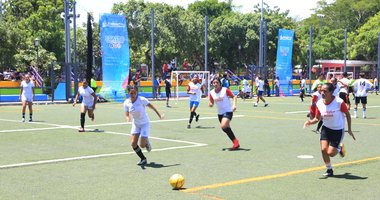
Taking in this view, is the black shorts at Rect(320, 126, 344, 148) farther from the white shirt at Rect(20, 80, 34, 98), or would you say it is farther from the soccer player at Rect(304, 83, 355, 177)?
the white shirt at Rect(20, 80, 34, 98)

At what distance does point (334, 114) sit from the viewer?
8922 millimetres

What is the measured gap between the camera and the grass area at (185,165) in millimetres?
7945

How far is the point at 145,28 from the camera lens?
53.7 meters

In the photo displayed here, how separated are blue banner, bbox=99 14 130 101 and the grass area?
14.4 m

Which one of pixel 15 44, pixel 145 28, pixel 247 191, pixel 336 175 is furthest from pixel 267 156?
pixel 145 28

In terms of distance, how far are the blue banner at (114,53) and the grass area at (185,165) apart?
47.3ft

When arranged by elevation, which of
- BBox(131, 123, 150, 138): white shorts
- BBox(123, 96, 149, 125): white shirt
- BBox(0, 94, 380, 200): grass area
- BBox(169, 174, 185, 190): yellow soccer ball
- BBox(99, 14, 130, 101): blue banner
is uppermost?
BBox(99, 14, 130, 101): blue banner

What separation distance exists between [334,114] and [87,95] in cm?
960

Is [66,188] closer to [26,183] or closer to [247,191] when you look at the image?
[26,183]

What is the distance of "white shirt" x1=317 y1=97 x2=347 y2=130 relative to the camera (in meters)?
8.92

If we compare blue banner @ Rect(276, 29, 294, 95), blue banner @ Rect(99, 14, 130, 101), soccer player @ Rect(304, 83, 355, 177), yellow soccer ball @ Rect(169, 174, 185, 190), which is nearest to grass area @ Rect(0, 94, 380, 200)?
yellow soccer ball @ Rect(169, 174, 185, 190)

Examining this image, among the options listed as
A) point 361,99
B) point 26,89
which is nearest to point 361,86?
point 361,99

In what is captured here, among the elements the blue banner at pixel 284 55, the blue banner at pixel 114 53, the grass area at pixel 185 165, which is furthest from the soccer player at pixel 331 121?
the blue banner at pixel 284 55

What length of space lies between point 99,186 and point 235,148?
476cm
